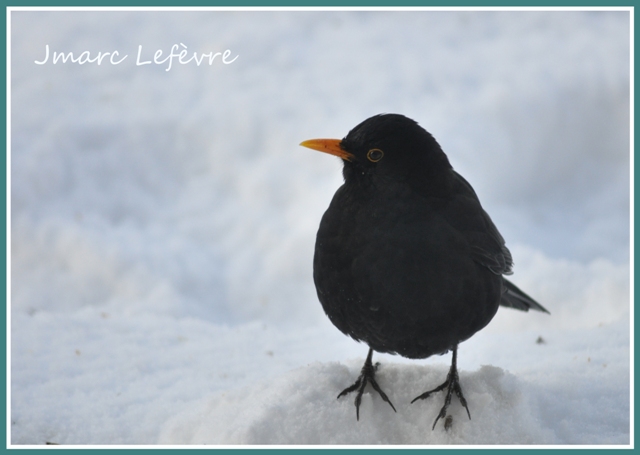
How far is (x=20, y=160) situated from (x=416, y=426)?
5.28m

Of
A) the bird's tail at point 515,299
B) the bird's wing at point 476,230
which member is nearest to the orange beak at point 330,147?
the bird's wing at point 476,230

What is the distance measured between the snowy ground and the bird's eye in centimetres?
113

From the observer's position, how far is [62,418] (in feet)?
11.8

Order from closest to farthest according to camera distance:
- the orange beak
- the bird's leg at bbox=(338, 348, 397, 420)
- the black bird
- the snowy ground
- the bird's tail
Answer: the black bird → the orange beak → the bird's leg at bbox=(338, 348, 397, 420) → the snowy ground → the bird's tail

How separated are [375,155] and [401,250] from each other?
0.45 meters

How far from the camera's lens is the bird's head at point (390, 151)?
2818 millimetres

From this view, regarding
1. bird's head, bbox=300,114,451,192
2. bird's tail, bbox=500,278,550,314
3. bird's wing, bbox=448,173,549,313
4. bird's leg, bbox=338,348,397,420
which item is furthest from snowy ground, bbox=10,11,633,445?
bird's head, bbox=300,114,451,192

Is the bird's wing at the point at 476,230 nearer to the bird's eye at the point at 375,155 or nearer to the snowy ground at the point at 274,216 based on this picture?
the bird's eye at the point at 375,155

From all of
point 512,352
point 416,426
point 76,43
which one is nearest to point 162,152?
point 76,43

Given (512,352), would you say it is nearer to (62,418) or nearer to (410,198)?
(410,198)

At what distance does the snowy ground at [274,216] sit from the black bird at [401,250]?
455mm

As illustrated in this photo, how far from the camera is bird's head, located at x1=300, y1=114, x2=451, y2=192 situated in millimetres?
2818

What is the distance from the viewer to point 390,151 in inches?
111

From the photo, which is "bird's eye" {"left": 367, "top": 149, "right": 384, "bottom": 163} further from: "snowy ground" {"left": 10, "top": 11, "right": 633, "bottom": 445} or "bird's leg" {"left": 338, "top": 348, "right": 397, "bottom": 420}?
"snowy ground" {"left": 10, "top": 11, "right": 633, "bottom": 445}
